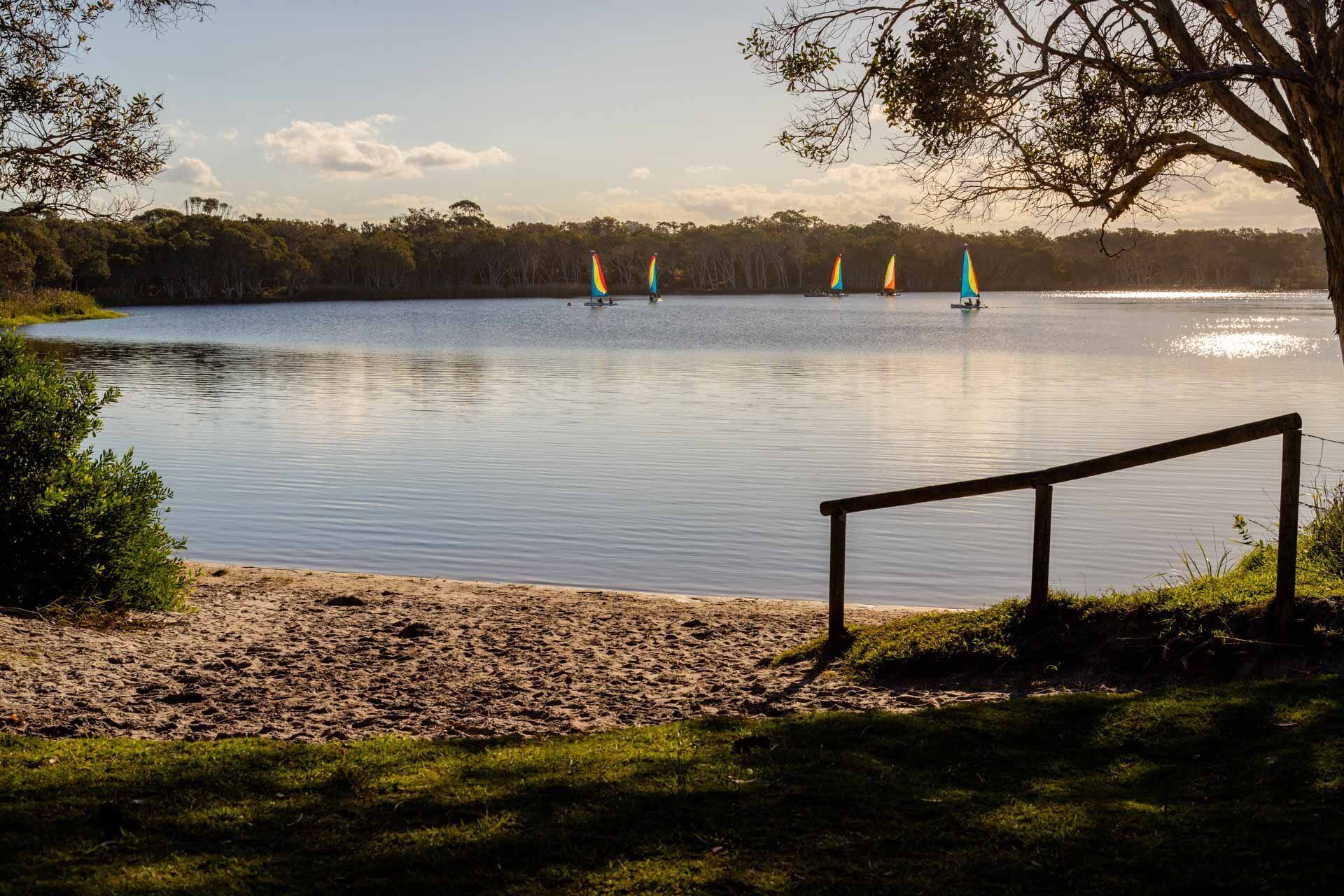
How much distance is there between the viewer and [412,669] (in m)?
8.10

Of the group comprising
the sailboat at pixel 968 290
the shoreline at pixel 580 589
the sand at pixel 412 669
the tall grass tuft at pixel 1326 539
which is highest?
the sailboat at pixel 968 290

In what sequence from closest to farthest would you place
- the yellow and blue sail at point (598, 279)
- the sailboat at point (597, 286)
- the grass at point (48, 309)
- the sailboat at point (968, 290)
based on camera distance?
1. the grass at point (48, 309)
2. the sailboat at point (968, 290)
3. the yellow and blue sail at point (598, 279)
4. the sailboat at point (597, 286)

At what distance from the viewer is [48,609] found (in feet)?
27.8

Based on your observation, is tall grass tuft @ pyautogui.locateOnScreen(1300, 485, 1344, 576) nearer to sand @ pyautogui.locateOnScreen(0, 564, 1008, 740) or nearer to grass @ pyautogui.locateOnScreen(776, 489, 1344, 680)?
grass @ pyautogui.locateOnScreen(776, 489, 1344, 680)

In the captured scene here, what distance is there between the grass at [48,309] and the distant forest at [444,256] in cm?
168

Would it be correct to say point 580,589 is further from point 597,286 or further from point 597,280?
point 597,286

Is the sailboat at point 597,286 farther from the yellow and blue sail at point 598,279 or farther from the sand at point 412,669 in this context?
the sand at point 412,669

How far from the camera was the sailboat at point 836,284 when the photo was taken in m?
133

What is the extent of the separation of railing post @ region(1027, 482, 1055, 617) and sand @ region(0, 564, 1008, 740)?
3.10ft

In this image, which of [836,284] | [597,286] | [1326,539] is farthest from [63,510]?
[836,284]

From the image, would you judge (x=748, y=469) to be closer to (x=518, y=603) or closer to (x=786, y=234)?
(x=518, y=603)

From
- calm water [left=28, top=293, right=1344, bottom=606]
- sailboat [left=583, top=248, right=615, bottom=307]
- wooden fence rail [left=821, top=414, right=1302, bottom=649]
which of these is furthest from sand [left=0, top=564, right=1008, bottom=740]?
sailboat [left=583, top=248, right=615, bottom=307]

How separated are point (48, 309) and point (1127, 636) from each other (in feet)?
Result: 283

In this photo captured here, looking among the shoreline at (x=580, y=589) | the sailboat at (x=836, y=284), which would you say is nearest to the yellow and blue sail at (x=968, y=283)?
the sailboat at (x=836, y=284)
